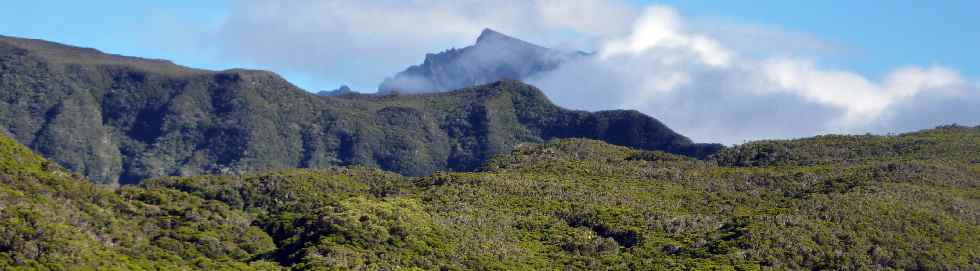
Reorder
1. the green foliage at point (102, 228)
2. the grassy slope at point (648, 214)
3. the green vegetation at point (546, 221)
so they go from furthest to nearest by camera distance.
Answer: the grassy slope at point (648, 214) < the green vegetation at point (546, 221) < the green foliage at point (102, 228)

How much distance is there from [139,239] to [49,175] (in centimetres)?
A: 1028

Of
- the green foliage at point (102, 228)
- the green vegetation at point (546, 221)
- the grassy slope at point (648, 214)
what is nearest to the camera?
the green foliage at point (102, 228)

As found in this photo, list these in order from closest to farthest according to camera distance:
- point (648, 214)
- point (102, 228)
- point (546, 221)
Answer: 1. point (102, 228)
2. point (546, 221)
3. point (648, 214)

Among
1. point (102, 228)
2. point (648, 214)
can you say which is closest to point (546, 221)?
point (648, 214)

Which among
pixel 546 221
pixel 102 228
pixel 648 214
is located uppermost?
pixel 648 214

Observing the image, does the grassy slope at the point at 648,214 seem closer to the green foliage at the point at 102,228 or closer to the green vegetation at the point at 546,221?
the green vegetation at the point at 546,221

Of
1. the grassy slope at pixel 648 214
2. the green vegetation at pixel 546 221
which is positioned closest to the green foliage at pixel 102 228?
the green vegetation at pixel 546 221

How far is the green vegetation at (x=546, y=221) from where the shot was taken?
352ft

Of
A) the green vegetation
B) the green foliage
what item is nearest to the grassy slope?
the green vegetation

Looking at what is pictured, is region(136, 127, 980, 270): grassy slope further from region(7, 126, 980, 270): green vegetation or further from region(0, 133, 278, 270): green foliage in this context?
region(0, 133, 278, 270): green foliage

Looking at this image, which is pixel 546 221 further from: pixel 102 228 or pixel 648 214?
pixel 102 228

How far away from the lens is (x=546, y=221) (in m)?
127

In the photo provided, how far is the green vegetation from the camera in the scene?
10738 centimetres

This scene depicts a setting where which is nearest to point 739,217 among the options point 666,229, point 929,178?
point 666,229
